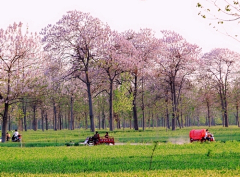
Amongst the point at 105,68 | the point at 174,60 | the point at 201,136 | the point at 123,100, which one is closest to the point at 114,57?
the point at 105,68

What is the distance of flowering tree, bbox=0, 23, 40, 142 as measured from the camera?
43594 mm

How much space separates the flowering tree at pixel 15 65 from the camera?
143 ft

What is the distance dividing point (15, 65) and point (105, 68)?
1865 cm

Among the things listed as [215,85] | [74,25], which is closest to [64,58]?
[74,25]

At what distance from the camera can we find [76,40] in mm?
57500

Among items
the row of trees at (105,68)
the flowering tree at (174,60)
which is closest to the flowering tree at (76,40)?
the row of trees at (105,68)

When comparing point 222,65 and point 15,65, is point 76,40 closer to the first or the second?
point 15,65

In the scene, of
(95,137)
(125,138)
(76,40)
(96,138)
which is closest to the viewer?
(95,137)

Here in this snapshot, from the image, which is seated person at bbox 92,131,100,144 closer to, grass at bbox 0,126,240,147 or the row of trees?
grass at bbox 0,126,240,147

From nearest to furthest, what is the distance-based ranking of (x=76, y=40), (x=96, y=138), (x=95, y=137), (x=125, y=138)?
(x=95, y=137)
(x=96, y=138)
(x=125, y=138)
(x=76, y=40)

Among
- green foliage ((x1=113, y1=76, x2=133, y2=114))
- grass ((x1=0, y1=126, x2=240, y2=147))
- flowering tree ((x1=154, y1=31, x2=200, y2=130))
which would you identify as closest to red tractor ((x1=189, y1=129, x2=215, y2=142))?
grass ((x1=0, y1=126, x2=240, y2=147))

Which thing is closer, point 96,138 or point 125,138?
point 96,138

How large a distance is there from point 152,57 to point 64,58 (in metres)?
18.6

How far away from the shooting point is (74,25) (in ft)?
190
